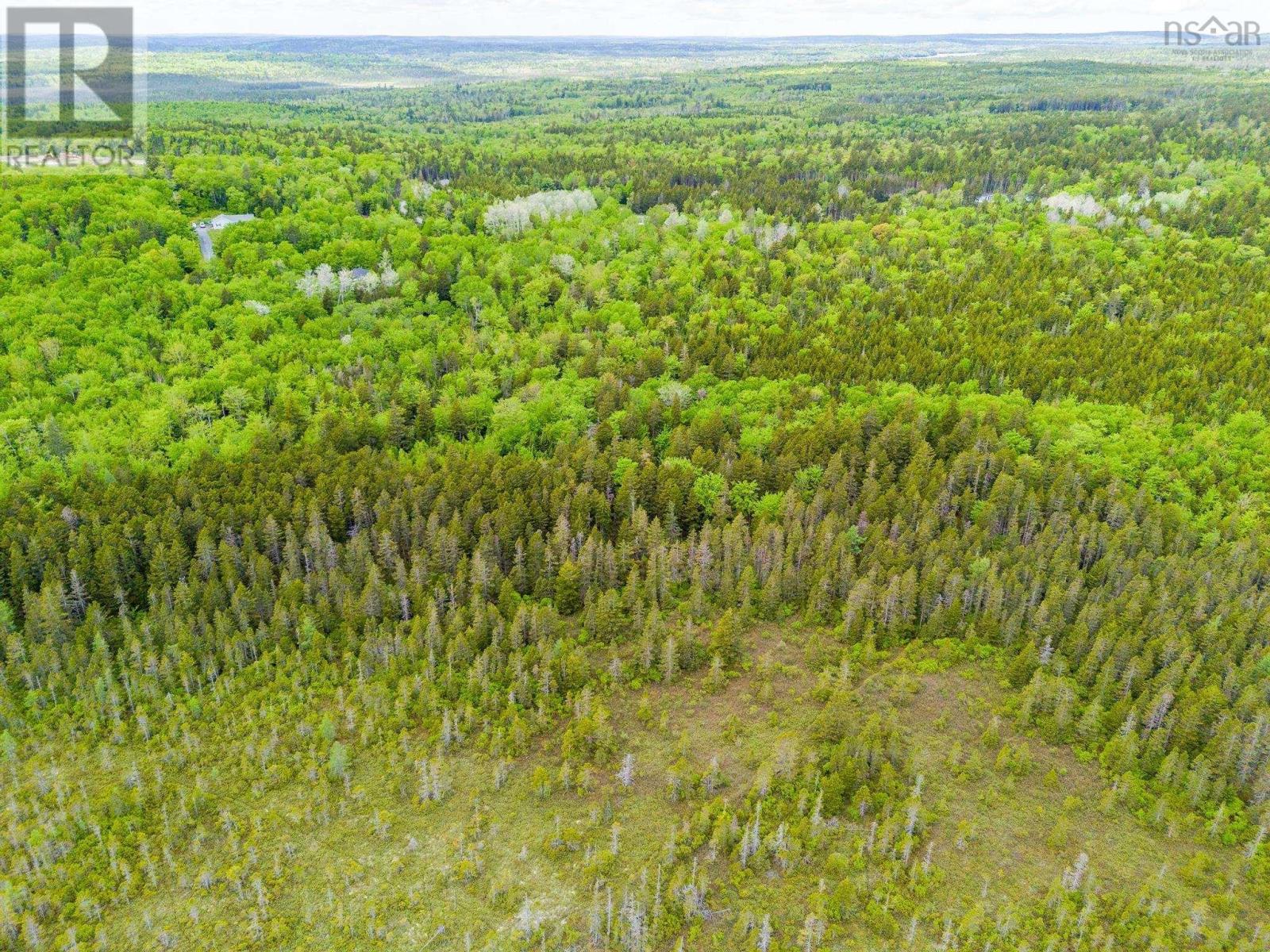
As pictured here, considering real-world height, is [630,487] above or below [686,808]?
above

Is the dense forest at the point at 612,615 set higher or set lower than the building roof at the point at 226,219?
lower

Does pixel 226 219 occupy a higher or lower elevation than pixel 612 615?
higher

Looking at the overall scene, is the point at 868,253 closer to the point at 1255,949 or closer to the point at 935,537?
the point at 935,537

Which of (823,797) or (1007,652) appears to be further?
(1007,652)

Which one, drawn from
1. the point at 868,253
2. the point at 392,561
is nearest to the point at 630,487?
the point at 392,561

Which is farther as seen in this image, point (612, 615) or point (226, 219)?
point (226, 219)

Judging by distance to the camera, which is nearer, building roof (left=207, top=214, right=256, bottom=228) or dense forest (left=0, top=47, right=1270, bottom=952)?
dense forest (left=0, top=47, right=1270, bottom=952)

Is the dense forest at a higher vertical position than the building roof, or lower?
lower

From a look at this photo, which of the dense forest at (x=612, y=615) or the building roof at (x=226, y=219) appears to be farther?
the building roof at (x=226, y=219)
